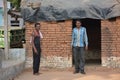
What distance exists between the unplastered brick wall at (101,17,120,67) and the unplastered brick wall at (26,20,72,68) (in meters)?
1.21

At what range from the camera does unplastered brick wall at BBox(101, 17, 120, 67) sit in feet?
46.2

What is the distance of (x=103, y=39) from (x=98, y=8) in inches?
43.6

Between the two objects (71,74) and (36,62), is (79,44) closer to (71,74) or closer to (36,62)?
(71,74)

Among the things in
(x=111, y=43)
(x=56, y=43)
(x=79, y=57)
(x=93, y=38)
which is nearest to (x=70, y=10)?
(x=56, y=43)

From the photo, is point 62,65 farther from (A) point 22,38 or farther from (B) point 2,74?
(A) point 22,38

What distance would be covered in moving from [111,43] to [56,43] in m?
1.96

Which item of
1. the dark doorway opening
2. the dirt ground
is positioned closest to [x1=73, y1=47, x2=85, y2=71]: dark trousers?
the dirt ground

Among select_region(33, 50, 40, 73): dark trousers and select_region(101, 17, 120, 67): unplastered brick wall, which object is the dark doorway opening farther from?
select_region(33, 50, 40, 73): dark trousers

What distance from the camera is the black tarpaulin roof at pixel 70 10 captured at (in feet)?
46.2

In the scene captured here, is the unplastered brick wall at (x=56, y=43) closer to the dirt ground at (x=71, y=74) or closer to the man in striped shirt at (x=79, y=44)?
the dirt ground at (x=71, y=74)

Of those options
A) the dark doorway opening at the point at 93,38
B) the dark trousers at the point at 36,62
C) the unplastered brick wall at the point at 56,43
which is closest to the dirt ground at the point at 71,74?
the dark trousers at the point at 36,62

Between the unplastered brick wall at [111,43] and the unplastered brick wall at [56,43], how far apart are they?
121 cm

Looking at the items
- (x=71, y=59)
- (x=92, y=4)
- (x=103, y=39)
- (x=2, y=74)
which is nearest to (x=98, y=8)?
(x=92, y=4)

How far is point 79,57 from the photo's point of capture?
13727 millimetres
